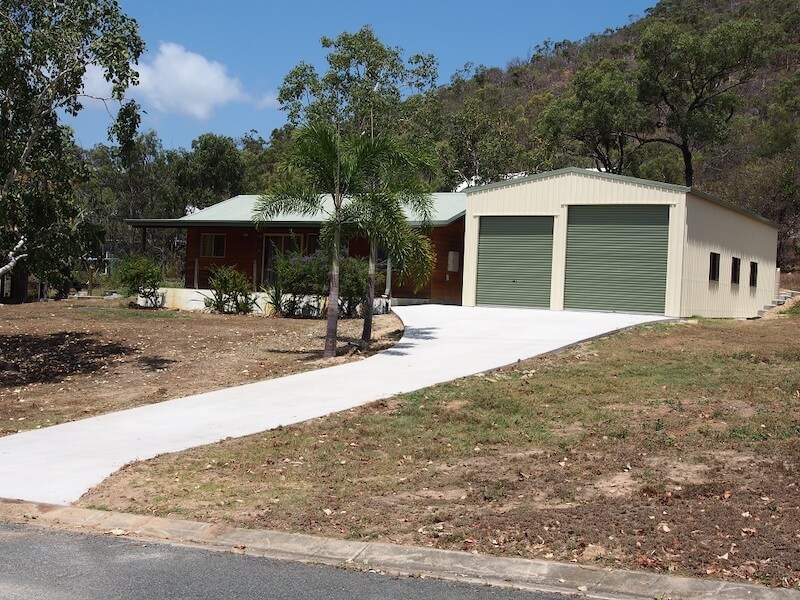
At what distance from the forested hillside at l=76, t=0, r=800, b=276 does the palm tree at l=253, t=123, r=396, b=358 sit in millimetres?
16960

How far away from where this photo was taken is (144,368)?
14789 mm

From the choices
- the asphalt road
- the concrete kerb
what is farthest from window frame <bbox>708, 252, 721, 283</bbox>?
the asphalt road

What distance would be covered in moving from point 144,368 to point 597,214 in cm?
1350

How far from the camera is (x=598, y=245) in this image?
76.1 feet

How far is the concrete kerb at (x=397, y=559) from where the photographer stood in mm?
5062

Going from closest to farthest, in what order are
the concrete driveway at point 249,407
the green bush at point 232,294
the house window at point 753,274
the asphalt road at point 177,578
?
the asphalt road at point 177,578, the concrete driveway at point 249,407, the green bush at point 232,294, the house window at point 753,274

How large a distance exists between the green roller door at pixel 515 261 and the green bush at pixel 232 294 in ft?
22.1

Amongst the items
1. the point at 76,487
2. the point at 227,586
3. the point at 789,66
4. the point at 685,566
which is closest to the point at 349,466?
the point at 76,487

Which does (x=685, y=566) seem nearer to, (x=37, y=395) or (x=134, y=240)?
(x=37, y=395)

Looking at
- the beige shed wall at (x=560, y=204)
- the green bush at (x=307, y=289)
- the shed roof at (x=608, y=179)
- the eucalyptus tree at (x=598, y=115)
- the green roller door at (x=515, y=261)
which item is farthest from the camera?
the eucalyptus tree at (x=598, y=115)

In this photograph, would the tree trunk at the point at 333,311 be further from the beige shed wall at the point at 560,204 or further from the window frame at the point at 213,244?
the window frame at the point at 213,244

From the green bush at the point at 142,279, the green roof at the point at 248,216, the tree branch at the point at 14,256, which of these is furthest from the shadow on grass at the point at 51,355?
the green roof at the point at 248,216

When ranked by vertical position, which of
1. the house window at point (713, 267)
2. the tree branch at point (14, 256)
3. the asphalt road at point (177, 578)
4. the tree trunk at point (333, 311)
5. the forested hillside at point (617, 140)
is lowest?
the asphalt road at point (177, 578)

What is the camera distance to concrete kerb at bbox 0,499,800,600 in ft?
16.6
